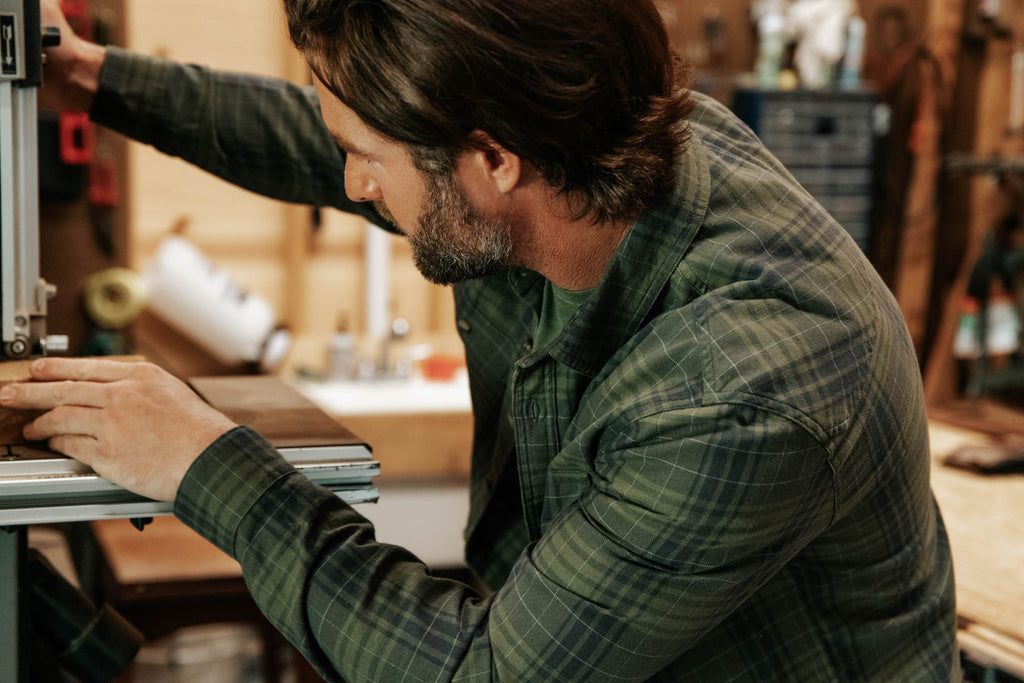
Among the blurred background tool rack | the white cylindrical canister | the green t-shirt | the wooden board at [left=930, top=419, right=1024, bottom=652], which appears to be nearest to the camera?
the green t-shirt

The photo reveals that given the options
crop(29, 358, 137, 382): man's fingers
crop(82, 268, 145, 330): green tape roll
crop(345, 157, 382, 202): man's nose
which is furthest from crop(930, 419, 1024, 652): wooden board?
crop(82, 268, 145, 330): green tape roll

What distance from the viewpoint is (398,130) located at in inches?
36.7

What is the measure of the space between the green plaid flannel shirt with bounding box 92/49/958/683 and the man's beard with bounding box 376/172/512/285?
100 mm

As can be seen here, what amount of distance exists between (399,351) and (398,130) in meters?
2.14

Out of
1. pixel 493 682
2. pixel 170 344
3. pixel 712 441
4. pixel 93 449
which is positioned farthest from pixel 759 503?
pixel 170 344

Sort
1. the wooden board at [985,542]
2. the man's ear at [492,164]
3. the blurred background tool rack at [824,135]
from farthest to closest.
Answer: the blurred background tool rack at [824,135], the wooden board at [985,542], the man's ear at [492,164]

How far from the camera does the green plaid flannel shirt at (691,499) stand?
0.85 meters

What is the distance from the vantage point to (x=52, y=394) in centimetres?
95

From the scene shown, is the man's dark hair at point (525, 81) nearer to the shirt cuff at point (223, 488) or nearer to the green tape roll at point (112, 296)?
the shirt cuff at point (223, 488)

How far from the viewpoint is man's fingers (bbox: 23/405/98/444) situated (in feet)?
3.02

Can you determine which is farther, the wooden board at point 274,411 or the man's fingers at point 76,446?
the wooden board at point 274,411

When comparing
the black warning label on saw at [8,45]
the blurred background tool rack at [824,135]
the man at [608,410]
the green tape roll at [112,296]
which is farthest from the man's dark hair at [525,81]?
the blurred background tool rack at [824,135]

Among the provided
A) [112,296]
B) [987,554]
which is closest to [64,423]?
[987,554]

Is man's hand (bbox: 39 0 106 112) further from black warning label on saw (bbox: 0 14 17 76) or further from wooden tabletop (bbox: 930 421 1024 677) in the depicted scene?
wooden tabletop (bbox: 930 421 1024 677)
